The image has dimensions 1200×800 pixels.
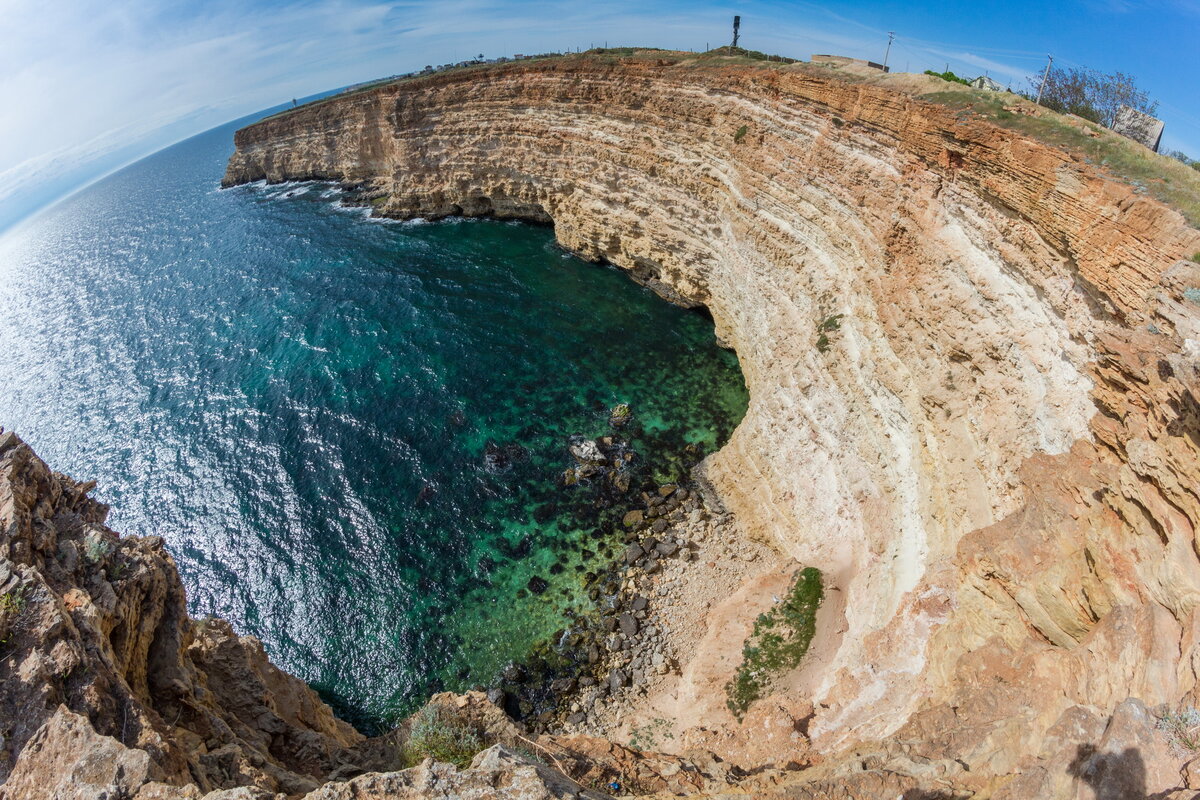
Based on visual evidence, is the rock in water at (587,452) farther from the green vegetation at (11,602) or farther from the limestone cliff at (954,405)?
the green vegetation at (11,602)

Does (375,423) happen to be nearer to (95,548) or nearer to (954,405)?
(95,548)

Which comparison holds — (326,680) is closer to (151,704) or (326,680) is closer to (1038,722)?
(151,704)

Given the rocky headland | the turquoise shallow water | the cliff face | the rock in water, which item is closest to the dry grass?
the rocky headland

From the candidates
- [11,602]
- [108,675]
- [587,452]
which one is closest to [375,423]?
[587,452]

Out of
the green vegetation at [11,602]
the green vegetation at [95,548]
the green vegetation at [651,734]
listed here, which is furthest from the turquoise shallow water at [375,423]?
the green vegetation at [11,602]

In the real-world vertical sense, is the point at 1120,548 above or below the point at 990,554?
above

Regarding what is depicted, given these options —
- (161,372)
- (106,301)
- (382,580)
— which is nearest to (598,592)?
(382,580)

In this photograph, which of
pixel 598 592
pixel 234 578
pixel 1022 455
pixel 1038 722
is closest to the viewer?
pixel 1038 722
